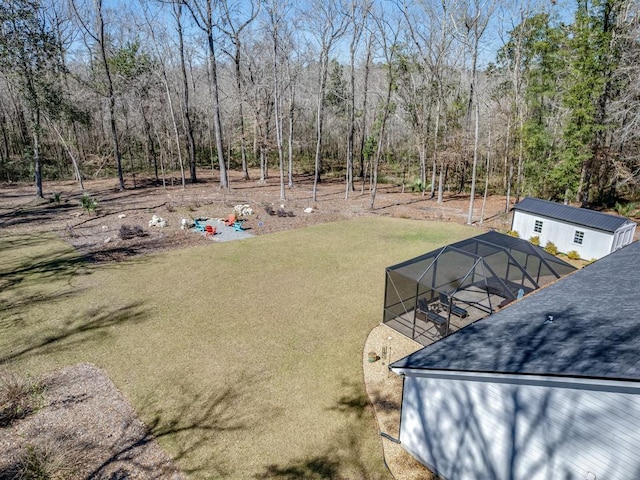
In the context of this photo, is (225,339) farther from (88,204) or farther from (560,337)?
(88,204)

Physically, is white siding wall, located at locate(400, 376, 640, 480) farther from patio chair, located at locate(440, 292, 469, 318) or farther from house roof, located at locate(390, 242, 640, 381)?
patio chair, located at locate(440, 292, 469, 318)

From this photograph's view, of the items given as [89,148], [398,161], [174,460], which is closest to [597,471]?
[174,460]

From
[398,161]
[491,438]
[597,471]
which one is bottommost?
[491,438]

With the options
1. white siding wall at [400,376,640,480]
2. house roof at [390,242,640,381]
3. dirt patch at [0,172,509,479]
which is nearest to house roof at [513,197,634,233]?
dirt patch at [0,172,509,479]

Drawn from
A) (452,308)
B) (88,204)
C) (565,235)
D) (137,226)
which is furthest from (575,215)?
(88,204)

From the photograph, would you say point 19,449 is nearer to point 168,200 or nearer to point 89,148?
point 168,200

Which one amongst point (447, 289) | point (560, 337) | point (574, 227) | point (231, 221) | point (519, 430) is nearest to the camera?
point (519, 430)
